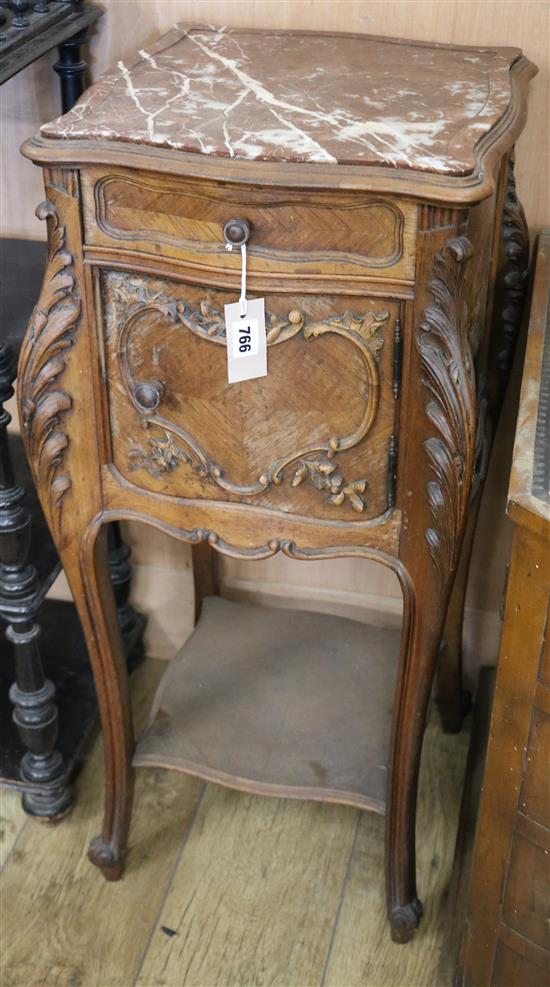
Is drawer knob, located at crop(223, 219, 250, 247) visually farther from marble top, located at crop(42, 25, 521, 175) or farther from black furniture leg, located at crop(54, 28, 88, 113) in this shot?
black furniture leg, located at crop(54, 28, 88, 113)

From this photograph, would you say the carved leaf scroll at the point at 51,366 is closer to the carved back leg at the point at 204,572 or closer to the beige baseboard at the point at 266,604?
the carved back leg at the point at 204,572

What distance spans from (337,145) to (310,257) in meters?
0.10

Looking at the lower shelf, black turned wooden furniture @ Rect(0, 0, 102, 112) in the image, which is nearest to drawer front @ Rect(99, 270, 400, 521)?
black turned wooden furniture @ Rect(0, 0, 102, 112)

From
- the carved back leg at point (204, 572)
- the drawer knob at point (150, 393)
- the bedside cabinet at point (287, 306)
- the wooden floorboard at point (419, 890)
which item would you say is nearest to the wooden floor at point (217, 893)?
the wooden floorboard at point (419, 890)

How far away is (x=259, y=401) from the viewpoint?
3.88 ft

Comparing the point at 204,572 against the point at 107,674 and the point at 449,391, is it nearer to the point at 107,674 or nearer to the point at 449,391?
the point at 107,674

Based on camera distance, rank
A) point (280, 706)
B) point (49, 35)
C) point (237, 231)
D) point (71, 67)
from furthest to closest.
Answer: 1. point (280, 706)
2. point (71, 67)
3. point (49, 35)
4. point (237, 231)

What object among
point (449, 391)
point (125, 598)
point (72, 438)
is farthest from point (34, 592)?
point (449, 391)

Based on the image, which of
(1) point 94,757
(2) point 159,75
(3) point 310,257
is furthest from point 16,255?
(1) point 94,757

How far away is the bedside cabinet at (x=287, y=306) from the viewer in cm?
107

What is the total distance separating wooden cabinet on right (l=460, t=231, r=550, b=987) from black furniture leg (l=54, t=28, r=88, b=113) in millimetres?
639

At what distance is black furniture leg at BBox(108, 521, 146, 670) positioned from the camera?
1.85 meters

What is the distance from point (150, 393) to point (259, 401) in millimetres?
113

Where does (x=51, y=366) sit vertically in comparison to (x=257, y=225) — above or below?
below
